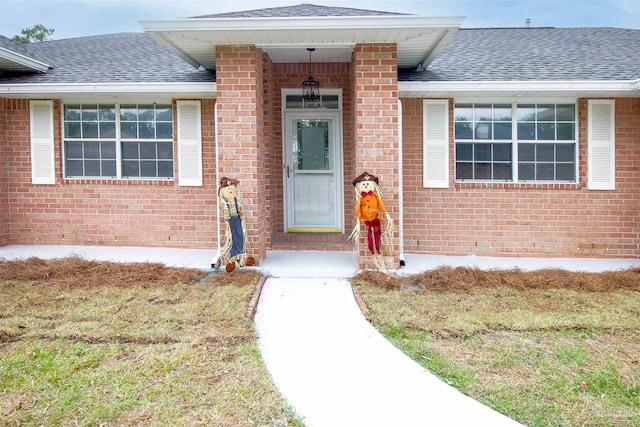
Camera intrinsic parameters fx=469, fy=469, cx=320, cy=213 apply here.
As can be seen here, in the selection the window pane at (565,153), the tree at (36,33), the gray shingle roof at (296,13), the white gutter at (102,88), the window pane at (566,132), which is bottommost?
the window pane at (565,153)

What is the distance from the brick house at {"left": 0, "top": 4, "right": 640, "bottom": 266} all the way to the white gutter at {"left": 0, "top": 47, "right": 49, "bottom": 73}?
0.22 ft

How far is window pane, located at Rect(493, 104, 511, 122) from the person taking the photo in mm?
7777

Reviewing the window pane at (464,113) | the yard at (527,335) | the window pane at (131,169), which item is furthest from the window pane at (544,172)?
the window pane at (131,169)

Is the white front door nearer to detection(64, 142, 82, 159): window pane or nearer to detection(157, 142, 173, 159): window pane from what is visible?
detection(157, 142, 173, 159): window pane

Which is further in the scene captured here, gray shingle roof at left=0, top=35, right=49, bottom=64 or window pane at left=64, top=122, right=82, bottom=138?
gray shingle roof at left=0, top=35, right=49, bottom=64

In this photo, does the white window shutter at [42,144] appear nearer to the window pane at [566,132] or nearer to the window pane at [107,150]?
the window pane at [107,150]

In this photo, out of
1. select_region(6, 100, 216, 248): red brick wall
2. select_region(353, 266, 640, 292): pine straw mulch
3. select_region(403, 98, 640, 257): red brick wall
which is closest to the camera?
select_region(353, 266, 640, 292): pine straw mulch

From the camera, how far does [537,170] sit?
780 cm

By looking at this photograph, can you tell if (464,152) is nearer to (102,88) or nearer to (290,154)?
(290,154)

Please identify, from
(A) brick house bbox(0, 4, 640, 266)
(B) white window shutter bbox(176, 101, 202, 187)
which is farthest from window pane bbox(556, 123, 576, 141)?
(B) white window shutter bbox(176, 101, 202, 187)

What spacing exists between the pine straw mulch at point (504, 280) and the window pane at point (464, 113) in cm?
274

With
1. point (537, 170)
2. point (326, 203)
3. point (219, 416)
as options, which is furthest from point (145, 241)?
point (537, 170)

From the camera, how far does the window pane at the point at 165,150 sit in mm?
8172

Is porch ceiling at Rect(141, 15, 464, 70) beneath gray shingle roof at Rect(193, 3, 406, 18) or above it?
beneath
